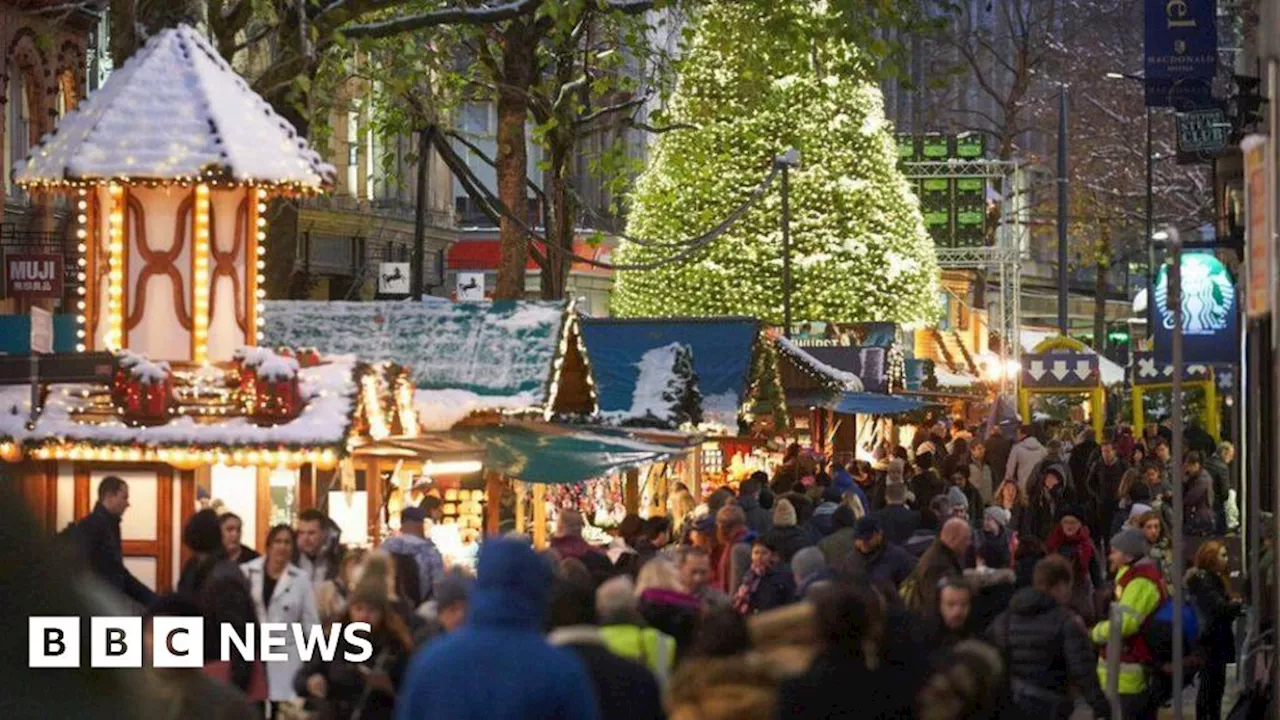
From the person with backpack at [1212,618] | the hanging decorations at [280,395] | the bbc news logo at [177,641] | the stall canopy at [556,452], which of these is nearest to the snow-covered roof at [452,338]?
the stall canopy at [556,452]

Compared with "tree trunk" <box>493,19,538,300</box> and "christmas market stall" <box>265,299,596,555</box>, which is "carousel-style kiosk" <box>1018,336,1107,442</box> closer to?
"tree trunk" <box>493,19,538,300</box>

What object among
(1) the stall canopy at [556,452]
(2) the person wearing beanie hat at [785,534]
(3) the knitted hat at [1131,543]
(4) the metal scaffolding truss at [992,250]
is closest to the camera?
(3) the knitted hat at [1131,543]

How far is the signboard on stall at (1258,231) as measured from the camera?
50.1 feet

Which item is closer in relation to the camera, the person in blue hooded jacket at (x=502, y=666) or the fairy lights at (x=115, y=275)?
the person in blue hooded jacket at (x=502, y=666)

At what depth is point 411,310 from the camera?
2538cm

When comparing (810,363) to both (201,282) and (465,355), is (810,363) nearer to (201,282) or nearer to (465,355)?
(465,355)

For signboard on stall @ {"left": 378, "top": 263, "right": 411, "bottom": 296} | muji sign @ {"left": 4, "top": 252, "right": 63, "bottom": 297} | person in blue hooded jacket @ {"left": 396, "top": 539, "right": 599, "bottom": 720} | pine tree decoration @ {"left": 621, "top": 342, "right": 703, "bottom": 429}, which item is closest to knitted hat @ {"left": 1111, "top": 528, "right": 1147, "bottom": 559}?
person in blue hooded jacket @ {"left": 396, "top": 539, "right": 599, "bottom": 720}

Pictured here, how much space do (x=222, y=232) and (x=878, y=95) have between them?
121 feet

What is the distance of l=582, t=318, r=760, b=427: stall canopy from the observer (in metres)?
29.7

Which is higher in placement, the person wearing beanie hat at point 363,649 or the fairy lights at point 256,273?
the fairy lights at point 256,273

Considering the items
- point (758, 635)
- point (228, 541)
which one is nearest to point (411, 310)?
point (228, 541)

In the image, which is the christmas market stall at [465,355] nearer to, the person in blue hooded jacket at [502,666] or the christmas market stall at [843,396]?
the christmas market stall at [843,396]

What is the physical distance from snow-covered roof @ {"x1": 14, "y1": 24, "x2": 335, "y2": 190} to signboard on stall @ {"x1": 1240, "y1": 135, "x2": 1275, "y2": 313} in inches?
285

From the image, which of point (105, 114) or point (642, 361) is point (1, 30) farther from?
point (105, 114)
